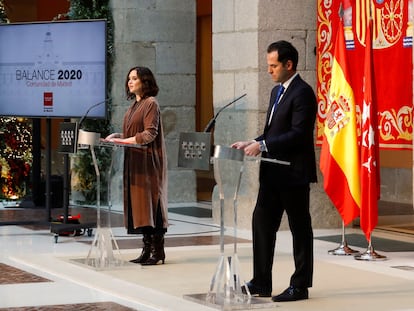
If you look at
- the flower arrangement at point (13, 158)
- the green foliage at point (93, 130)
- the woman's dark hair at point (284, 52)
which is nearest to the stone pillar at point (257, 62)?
the green foliage at point (93, 130)

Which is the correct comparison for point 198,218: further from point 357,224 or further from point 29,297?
point 29,297

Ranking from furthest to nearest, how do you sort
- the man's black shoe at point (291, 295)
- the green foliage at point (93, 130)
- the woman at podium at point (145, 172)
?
the green foliage at point (93, 130), the woman at podium at point (145, 172), the man's black shoe at point (291, 295)

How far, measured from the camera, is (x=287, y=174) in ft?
25.6

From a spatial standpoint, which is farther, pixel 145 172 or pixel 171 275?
pixel 145 172

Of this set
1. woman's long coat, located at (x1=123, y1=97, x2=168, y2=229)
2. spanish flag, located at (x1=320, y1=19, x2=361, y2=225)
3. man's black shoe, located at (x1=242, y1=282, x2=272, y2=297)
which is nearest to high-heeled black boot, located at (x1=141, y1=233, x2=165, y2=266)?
woman's long coat, located at (x1=123, y1=97, x2=168, y2=229)

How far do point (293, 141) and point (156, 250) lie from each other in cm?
238

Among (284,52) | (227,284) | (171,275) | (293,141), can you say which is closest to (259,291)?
(227,284)

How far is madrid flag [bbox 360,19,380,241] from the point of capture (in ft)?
33.7

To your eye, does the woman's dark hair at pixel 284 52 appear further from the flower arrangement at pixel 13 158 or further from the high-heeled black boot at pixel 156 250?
the flower arrangement at pixel 13 158

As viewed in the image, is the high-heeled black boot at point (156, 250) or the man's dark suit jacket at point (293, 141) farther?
the high-heeled black boot at point (156, 250)

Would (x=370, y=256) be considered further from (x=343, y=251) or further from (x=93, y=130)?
(x=93, y=130)

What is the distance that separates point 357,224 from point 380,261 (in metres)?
2.73

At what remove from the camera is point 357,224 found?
1282cm

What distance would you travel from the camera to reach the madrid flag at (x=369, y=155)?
404 inches
